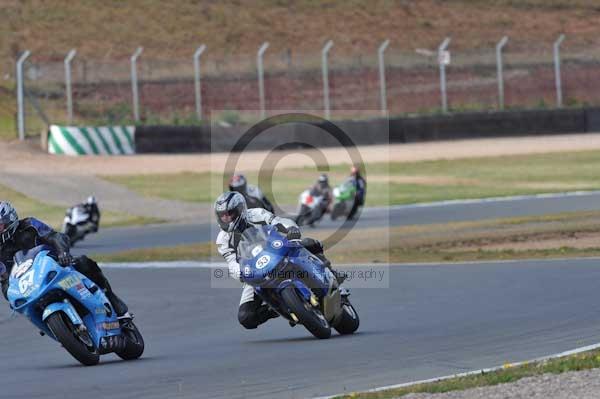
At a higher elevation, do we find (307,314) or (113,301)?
(113,301)

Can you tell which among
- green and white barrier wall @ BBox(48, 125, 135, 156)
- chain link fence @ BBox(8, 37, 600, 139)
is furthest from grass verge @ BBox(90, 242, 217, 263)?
chain link fence @ BBox(8, 37, 600, 139)

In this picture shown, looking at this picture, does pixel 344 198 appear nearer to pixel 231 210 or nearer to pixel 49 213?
pixel 49 213

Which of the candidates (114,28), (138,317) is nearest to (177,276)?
(138,317)

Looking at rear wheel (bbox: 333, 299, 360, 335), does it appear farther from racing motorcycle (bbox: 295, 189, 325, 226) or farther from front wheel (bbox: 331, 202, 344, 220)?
front wheel (bbox: 331, 202, 344, 220)

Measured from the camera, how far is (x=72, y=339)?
10.2 meters

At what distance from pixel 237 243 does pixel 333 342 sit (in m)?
1.24

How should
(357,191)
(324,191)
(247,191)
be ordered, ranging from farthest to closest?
(357,191), (324,191), (247,191)

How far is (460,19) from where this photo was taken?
60219mm

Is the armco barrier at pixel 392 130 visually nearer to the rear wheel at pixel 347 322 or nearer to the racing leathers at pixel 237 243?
the racing leathers at pixel 237 243

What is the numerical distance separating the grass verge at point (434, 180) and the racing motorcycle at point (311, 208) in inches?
188

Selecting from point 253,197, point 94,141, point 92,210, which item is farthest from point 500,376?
point 94,141

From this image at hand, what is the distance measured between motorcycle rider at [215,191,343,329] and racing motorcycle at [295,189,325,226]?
50.2 ft

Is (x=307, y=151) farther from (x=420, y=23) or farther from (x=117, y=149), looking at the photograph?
(x=420, y=23)

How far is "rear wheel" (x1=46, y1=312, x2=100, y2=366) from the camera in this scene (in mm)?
10086
